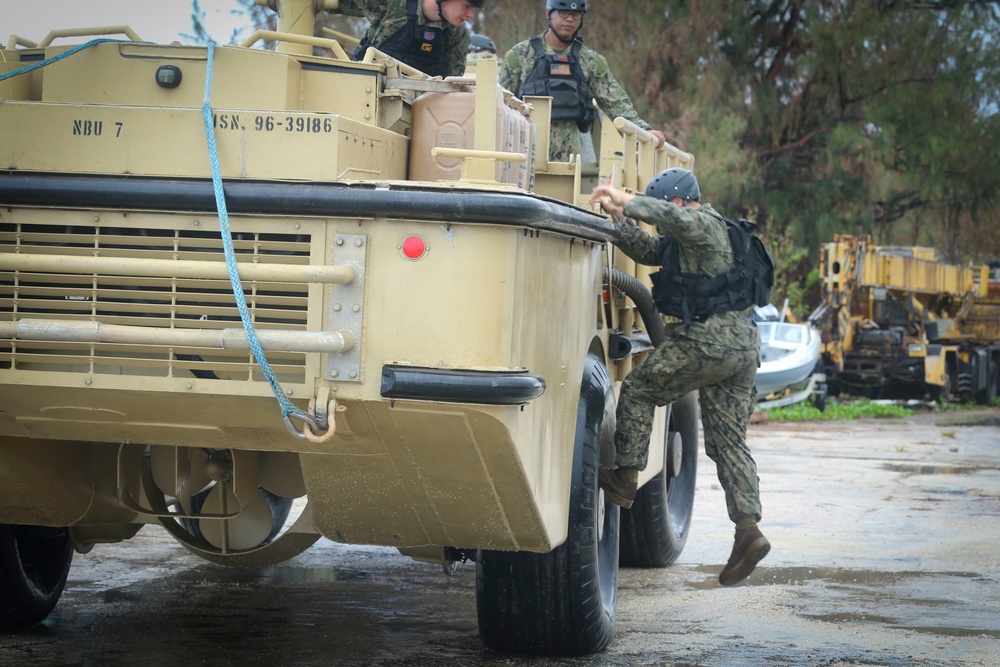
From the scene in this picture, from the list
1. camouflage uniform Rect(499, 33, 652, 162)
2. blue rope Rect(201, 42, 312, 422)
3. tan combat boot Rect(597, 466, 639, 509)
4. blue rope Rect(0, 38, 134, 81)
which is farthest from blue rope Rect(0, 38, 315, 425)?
camouflage uniform Rect(499, 33, 652, 162)

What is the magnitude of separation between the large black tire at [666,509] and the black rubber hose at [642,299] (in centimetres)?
67

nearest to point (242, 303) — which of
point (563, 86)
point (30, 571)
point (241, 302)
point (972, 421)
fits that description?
point (241, 302)

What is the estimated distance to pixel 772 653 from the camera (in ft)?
16.8

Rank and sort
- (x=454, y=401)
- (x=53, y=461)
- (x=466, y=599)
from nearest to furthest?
(x=454, y=401) < (x=53, y=461) < (x=466, y=599)

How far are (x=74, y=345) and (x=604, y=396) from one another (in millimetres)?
1789

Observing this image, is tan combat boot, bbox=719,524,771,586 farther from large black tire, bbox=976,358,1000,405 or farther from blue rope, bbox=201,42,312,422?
large black tire, bbox=976,358,1000,405

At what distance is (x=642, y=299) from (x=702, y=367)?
0.39m

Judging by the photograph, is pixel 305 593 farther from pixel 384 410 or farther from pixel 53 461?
pixel 384 410

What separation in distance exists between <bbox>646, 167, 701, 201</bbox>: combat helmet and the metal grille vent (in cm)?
206

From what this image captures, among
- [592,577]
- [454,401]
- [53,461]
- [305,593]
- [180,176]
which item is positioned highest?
[180,176]

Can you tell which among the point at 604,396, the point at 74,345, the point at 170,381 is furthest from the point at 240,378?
the point at 604,396

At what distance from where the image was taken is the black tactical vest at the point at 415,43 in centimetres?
567

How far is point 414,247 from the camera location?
3760 millimetres

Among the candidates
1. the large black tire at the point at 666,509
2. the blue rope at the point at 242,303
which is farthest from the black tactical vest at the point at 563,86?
the blue rope at the point at 242,303
